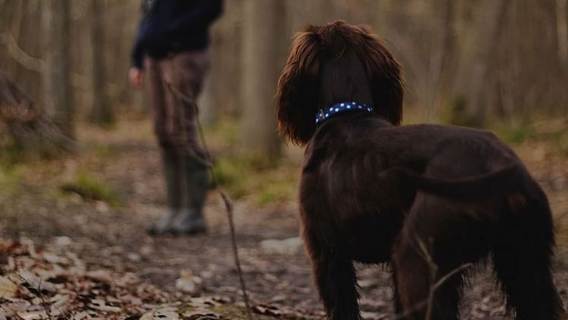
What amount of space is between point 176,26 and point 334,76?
295 centimetres

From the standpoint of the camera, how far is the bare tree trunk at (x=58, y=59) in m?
13.4

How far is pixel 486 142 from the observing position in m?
2.40

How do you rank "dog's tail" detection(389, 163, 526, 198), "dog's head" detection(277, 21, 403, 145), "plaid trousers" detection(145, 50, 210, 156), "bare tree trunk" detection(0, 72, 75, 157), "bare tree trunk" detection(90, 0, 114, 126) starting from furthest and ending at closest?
"bare tree trunk" detection(90, 0, 114, 126)
"bare tree trunk" detection(0, 72, 75, 157)
"plaid trousers" detection(145, 50, 210, 156)
"dog's head" detection(277, 21, 403, 145)
"dog's tail" detection(389, 163, 526, 198)

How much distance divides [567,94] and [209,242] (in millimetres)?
10258

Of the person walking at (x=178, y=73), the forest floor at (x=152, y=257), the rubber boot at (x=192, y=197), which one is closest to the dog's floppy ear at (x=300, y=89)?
the forest floor at (x=152, y=257)

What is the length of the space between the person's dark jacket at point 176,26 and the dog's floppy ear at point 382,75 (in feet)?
9.07

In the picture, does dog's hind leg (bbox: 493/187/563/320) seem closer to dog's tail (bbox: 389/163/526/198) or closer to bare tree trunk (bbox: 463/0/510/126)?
dog's tail (bbox: 389/163/526/198)

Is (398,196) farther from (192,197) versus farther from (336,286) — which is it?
(192,197)

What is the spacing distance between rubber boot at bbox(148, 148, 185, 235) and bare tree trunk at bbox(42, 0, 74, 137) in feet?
24.7

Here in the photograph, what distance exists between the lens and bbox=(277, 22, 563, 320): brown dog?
2316 mm

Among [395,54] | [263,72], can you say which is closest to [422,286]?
[263,72]

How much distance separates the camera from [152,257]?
17.5 feet

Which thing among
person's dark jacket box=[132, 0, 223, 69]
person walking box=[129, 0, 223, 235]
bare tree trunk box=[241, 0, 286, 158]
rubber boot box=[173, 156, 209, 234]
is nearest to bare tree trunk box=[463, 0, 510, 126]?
bare tree trunk box=[241, 0, 286, 158]

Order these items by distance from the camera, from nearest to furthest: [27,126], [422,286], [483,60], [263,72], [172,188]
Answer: [422,286]
[172,188]
[27,126]
[263,72]
[483,60]
